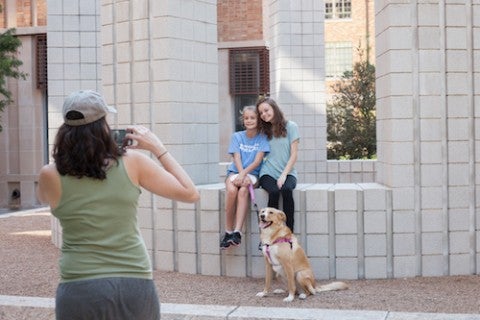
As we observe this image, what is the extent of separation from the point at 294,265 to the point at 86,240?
4.60 m

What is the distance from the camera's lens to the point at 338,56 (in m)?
38.0

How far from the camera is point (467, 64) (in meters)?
8.59

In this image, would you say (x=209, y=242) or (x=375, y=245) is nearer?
(x=375, y=245)

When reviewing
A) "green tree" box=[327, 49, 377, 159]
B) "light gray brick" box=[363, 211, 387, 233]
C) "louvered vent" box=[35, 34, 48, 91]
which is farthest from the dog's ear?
"louvered vent" box=[35, 34, 48, 91]

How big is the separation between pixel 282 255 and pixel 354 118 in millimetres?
16806

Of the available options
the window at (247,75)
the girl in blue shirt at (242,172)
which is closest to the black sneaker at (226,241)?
the girl in blue shirt at (242,172)

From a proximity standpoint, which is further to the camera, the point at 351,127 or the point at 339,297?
the point at 351,127

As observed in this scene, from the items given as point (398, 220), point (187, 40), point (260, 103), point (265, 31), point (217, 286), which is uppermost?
point (265, 31)

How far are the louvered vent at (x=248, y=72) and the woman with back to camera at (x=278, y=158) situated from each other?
16.9m

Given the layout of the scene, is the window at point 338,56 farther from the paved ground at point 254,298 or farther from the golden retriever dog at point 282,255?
the golden retriever dog at point 282,255

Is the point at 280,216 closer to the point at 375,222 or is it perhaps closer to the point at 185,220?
the point at 375,222

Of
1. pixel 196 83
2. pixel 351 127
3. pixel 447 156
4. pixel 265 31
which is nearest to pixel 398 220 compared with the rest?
pixel 447 156

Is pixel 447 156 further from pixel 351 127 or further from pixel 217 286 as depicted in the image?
pixel 351 127

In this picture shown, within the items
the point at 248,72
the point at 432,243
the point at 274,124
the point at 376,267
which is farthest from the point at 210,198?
the point at 248,72
